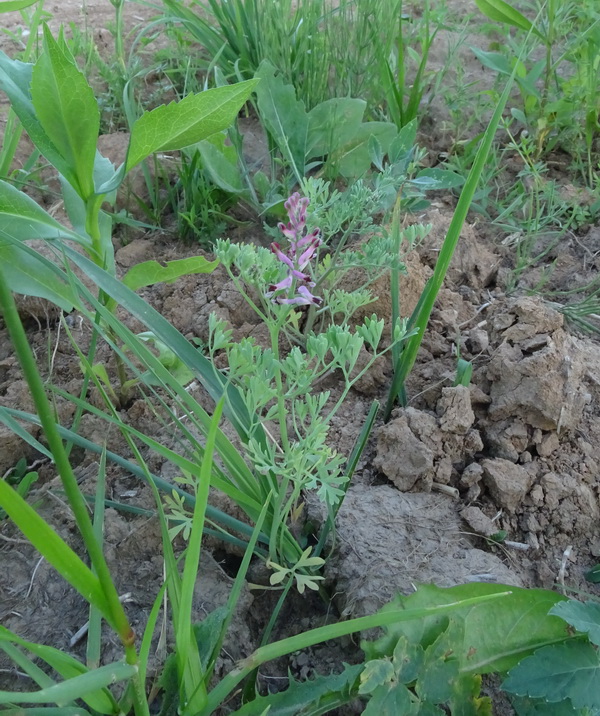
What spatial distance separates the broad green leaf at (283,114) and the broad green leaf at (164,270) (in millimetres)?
493

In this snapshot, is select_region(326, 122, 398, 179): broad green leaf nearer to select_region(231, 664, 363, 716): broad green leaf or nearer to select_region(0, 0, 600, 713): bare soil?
select_region(0, 0, 600, 713): bare soil

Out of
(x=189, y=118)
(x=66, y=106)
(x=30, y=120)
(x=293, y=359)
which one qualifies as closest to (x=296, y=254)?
(x=293, y=359)

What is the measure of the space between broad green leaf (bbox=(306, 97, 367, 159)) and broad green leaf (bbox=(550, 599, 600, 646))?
1.24m

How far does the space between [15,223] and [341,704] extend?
3.12 ft

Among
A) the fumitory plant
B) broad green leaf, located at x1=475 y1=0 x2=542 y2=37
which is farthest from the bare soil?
broad green leaf, located at x1=475 y1=0 x2=542 y2=37

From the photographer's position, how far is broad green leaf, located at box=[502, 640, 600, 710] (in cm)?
87

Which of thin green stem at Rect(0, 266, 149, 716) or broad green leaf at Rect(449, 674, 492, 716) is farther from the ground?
thin green stem at Rect(0, 266, 149, 716)

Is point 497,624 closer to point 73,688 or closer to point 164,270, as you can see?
point 73,688

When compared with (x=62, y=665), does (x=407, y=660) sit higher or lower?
lower

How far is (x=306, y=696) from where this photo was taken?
90cm

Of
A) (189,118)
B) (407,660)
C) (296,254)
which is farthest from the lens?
(189,118)

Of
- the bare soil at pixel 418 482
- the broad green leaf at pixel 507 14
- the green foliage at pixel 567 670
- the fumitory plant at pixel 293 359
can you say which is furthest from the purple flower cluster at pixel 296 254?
the broad green leaf at pixel 507 14

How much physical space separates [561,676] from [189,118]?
1.09 m

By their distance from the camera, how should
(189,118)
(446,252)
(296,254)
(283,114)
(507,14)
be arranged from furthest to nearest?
(507,14)
(283,114)
(446,252)
(189,118)
(296,254)
